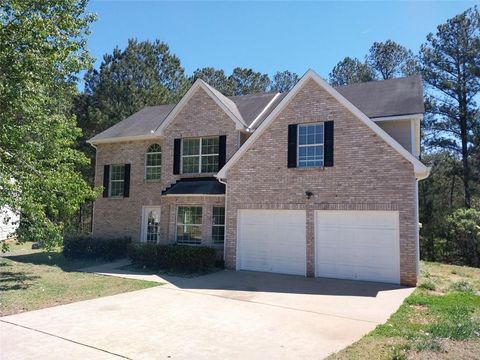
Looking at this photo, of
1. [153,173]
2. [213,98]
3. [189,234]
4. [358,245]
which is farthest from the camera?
[153,173]

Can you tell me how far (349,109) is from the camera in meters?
13.8

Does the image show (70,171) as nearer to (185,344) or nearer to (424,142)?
(185,344)

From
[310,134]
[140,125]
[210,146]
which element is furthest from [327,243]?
[140,125]

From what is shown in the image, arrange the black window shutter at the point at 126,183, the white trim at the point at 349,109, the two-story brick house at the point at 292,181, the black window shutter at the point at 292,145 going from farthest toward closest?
the black window shutter at the point at 126,183 < the black window shutter at the point at 292,145 < the two-story brick house at the point at 292,181 < the white trim at the point at 349,109

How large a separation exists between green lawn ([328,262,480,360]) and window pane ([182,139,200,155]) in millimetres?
10956

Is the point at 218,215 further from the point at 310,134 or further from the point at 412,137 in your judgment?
the point at 412,137

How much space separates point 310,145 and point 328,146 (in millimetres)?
779

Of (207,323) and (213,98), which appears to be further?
(213,98)

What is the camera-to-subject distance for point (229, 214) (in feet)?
51.7

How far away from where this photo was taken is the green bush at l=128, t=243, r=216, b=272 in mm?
14852

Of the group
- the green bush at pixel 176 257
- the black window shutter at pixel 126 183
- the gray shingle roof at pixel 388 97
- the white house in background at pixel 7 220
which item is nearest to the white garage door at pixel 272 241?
the green bush at pixel 176 257

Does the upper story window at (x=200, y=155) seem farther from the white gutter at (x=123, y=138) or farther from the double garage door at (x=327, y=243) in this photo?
the double garage door at (x=327, y=243)

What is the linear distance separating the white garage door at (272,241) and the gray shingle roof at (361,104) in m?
4.66

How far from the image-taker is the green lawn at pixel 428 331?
628 centimetres
